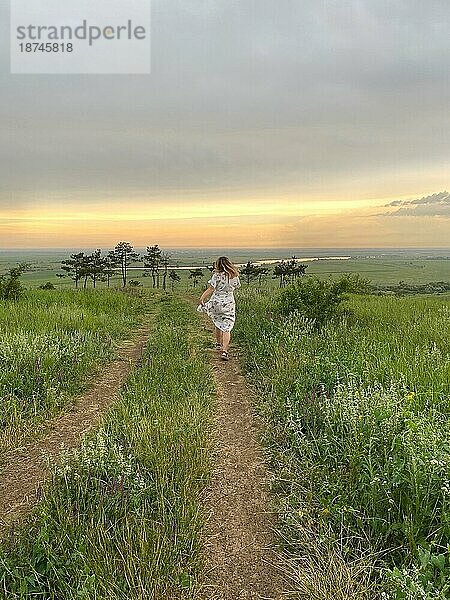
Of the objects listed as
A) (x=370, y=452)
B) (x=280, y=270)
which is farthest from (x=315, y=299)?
(x=280, y=270)

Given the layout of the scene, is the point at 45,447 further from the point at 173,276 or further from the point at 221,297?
the point at 173,276

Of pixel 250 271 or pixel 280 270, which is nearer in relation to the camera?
pixel 280 270

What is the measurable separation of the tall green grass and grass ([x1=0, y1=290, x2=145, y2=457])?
3333 millimetres

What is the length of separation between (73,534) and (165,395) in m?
3.57

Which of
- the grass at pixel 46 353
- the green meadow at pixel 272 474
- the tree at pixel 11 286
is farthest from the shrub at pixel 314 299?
the tree at pixel 11 286

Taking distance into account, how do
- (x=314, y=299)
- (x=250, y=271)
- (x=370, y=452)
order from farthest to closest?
1. (x=250, y=271)
2. (x=314, y=299)
3. (x=370, y=452)

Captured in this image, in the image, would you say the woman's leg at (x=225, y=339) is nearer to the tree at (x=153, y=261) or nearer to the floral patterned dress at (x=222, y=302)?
the floral patterned dress at (x=222, y=302)

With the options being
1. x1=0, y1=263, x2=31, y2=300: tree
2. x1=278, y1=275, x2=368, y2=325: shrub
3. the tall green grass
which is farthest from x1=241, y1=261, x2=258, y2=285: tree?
the tall green grass

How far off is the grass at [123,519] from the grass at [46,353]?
4.26 ft

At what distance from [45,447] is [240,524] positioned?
3000mm

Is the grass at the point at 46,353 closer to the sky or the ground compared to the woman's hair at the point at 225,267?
closer to the ground

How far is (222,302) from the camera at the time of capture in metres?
11.9

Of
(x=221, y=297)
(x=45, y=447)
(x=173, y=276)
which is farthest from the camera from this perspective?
(x=173, y=276)

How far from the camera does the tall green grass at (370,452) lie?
3844mm
